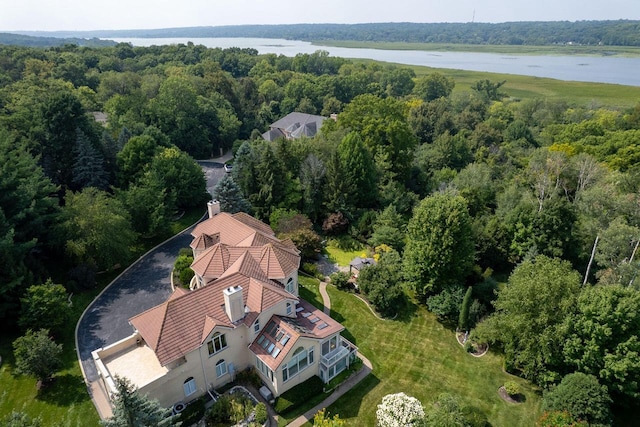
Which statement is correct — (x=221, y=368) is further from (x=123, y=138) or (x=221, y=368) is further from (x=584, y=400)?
(x=123, y=138)

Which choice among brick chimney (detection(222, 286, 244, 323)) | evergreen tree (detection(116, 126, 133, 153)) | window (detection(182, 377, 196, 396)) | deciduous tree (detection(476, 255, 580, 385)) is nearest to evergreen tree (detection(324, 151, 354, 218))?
deciduous tree (detection(476, 255, 580, 385))

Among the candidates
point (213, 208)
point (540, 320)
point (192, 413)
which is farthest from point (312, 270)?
point (540, 320)

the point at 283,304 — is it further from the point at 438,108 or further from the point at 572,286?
the point at 438,108

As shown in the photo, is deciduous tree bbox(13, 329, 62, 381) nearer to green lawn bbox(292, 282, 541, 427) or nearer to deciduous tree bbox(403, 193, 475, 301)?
green lawn bbox(292, 282, 541, 427)

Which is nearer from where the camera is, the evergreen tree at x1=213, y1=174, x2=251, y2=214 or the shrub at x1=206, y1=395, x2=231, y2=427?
the shrub at x1=206, y1=395, x2=231, y2=427

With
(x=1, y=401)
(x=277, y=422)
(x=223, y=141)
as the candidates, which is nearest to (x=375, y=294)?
(x=277, y=422)

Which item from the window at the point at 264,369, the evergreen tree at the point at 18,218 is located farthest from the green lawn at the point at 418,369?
the evergreen tree at the point at 18,218
